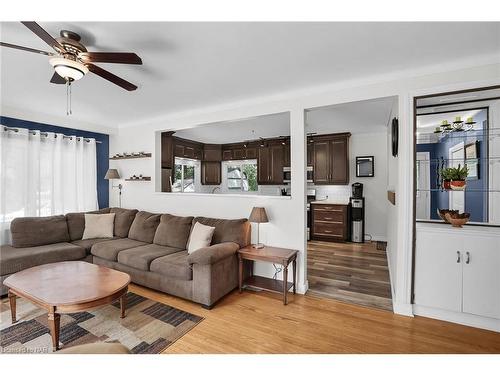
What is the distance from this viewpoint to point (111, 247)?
3.50 meters

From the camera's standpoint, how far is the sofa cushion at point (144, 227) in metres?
3.89

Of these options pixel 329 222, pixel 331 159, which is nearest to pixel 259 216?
pixel 329 222

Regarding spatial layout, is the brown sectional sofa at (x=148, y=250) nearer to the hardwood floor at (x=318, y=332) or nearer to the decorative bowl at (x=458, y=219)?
the hardwood floor at (x=318, y=332)

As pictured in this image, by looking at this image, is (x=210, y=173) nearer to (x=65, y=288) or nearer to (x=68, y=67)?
(x=65, y=288)

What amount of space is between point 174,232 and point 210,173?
349 cm

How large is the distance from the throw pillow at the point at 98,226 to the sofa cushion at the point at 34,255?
0.41 m

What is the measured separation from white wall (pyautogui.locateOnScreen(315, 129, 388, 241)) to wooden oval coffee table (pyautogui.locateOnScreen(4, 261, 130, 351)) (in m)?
5.22

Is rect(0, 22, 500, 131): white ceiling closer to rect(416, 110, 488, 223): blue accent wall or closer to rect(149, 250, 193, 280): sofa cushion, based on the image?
rect(416, 110, 488, 223): blue accent wall

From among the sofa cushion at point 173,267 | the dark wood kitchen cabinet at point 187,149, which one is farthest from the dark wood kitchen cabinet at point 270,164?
the sofa cushion at point 173,267
